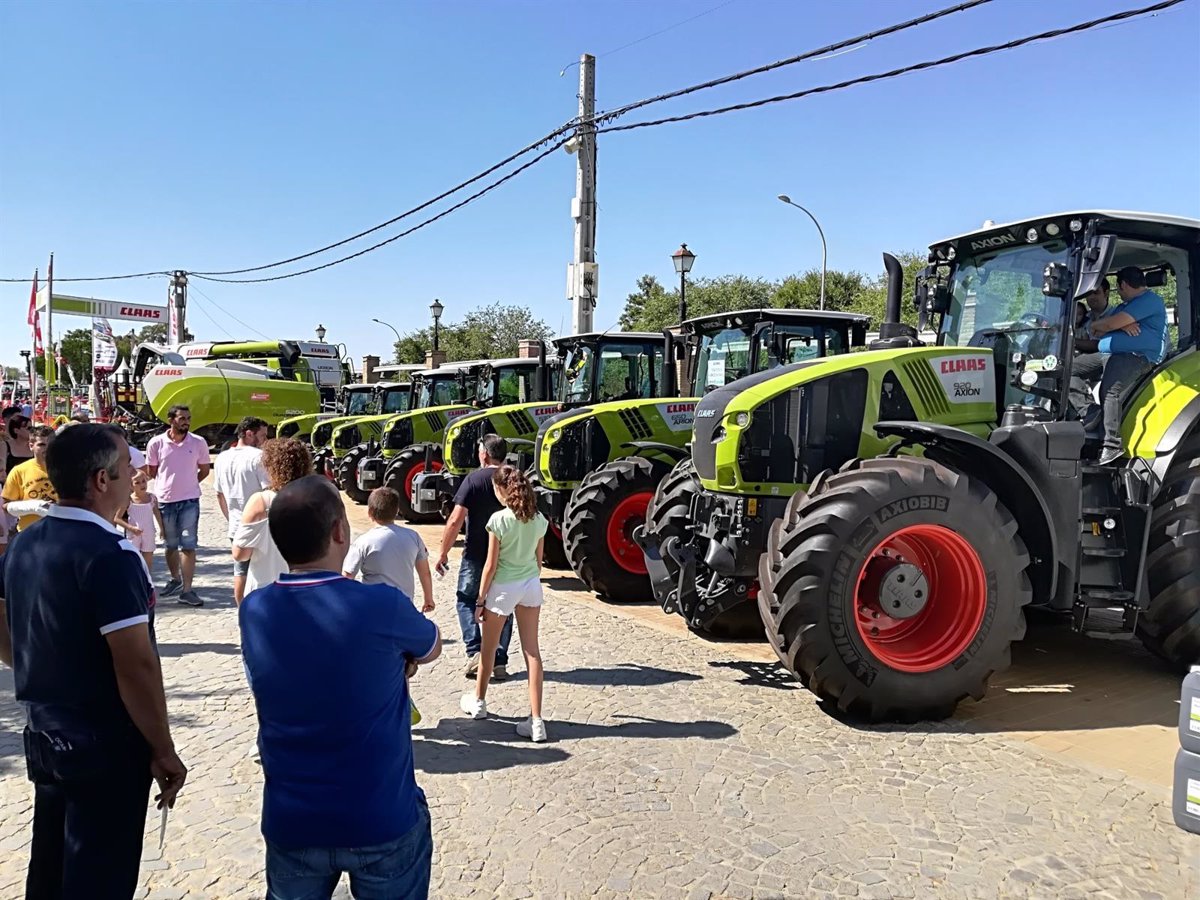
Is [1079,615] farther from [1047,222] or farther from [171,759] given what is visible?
[171,759]

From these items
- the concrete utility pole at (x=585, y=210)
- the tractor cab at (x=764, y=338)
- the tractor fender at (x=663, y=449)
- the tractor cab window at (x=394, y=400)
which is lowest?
the tractor fender at (x=663, y=449)

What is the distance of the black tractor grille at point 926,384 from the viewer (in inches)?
230

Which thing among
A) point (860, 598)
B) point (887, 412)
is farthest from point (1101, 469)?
point (860, 598)

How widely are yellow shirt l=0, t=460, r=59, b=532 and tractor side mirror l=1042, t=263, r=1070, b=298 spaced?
21.2 feet

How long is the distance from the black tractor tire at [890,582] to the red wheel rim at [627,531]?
314 cm

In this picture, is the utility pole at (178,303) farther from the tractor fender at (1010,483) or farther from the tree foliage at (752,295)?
the tractor fender at (1010,483)

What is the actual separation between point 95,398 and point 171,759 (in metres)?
28.0

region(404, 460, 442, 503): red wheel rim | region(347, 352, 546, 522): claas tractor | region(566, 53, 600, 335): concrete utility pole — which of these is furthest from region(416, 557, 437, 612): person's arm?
region(566, 53, 600, 335): concrete utility pole

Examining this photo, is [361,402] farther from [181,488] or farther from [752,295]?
[752,295]

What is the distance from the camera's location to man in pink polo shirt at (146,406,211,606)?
804cm

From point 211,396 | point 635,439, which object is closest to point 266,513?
point 635,439

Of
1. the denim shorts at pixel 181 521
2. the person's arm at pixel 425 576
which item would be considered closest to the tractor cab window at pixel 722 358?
the person's arm at pixel 425 576

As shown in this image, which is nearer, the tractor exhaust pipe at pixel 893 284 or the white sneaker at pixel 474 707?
the white sneaker at pixel 474 707

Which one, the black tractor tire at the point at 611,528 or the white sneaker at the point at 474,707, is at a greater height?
the black tractor tire at the point at 611,528
